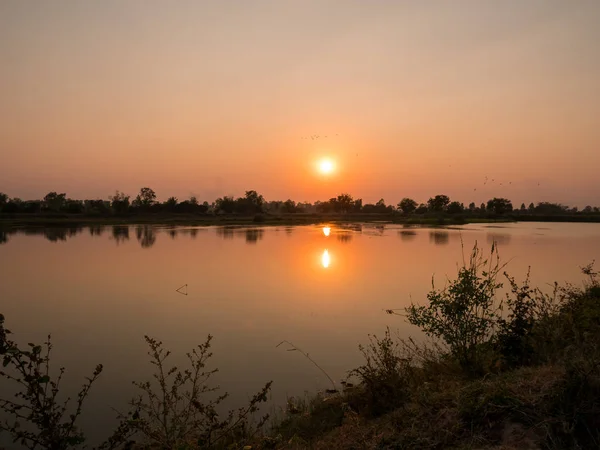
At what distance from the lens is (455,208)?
13862cm

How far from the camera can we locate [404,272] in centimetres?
2166

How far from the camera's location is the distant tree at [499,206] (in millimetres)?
137800

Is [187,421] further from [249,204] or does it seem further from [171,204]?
[249,204]

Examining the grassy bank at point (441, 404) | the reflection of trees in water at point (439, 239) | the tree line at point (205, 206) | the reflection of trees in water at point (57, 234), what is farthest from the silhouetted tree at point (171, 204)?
the grassy bank at point (441, 404)

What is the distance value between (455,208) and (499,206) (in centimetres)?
1520

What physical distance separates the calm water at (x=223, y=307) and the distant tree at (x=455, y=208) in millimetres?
113823

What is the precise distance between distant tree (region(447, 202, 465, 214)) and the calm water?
113823mm

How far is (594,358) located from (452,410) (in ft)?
5.73

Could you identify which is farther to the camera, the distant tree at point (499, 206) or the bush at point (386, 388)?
the distant tree at point (499, 206)

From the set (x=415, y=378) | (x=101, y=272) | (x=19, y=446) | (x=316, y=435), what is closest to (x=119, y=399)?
(x=19, y=446)

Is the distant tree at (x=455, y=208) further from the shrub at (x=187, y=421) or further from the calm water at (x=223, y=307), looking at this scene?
the shrub at (x=187, y=421)

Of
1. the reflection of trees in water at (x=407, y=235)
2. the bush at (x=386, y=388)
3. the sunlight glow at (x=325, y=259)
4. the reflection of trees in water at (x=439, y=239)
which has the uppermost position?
the bush at (x=386, y=388)

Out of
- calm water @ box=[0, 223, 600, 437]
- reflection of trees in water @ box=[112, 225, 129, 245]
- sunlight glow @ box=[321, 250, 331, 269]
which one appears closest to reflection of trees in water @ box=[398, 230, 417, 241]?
sunlight glow @ box=[321, 250, 331, 269]

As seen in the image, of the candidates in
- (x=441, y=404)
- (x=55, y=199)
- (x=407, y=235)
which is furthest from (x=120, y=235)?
(x=55, y=199)
